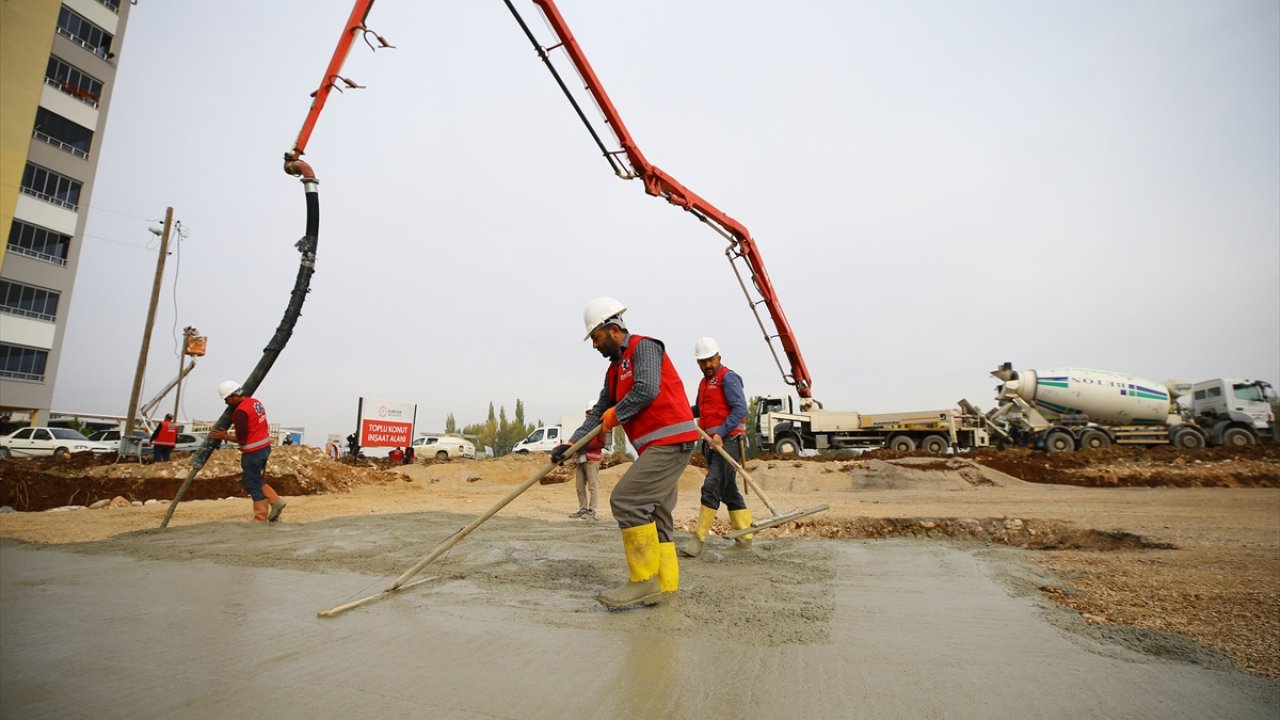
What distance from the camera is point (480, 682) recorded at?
6.52ft

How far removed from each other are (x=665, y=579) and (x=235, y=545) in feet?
13.3

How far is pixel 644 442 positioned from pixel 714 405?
93.6 inches

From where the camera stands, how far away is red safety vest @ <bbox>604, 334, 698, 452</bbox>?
11.3ft

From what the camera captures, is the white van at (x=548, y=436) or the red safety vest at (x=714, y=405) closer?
the red safety vest at (x=714, y=405)

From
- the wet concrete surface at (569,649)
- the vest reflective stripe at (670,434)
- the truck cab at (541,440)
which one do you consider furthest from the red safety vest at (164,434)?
the vest reflective stripe at (670,434)

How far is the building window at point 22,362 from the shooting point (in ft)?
77.4

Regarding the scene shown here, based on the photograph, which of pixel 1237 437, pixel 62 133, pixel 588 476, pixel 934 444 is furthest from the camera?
pixel 62 133

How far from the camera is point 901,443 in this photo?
20.4 m

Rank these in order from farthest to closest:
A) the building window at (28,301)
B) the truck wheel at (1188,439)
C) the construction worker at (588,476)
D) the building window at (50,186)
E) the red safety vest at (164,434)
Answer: the building window at (50,186) → the building window at (28,301) → the truck wheel at (1188,439) → the red safety vest at (164,434) → the construction worker at (588,476)

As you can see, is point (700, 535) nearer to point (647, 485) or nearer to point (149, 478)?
point (647, 485)

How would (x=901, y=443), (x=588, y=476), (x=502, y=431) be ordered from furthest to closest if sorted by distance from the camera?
(x=502, y=431), (x=901, y=443), (x=588, y=476)

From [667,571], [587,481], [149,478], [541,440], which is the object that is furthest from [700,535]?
[541,440]

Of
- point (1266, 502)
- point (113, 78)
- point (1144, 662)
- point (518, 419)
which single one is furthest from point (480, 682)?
point (518, 419)

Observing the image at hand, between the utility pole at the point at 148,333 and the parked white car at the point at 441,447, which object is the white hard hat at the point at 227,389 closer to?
the utility pole at the point at 148,333
